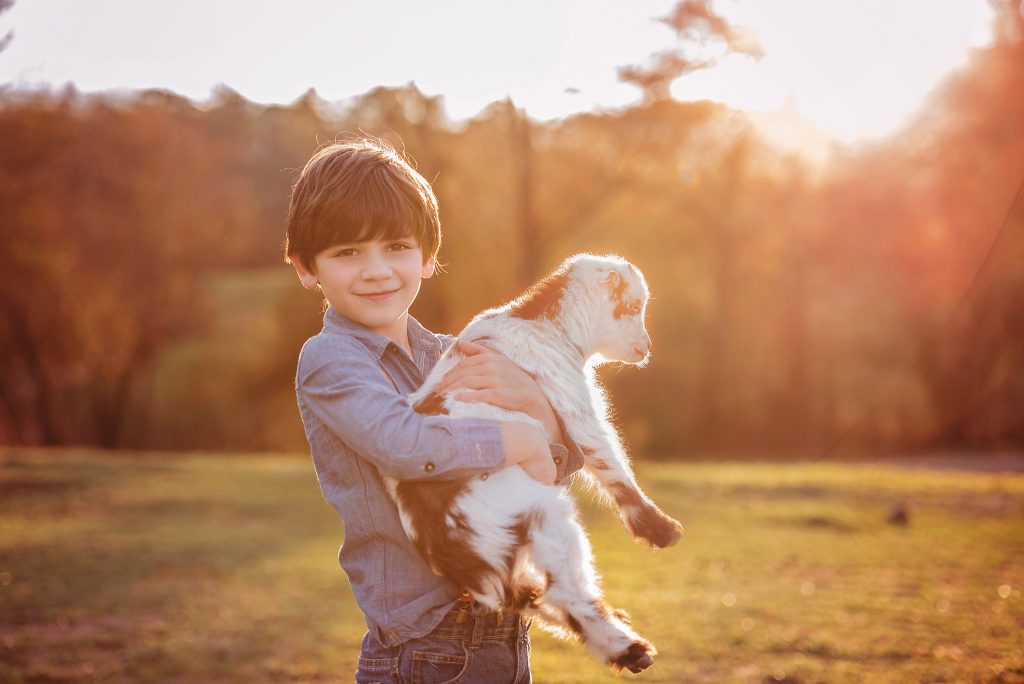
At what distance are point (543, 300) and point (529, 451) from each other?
0.78 metres

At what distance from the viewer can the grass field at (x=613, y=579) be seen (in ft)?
24.2

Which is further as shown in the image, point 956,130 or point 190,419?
point 190,419

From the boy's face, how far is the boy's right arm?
131mm

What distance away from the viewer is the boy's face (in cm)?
276

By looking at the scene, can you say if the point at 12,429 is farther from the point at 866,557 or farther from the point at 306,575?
the point at 866,557

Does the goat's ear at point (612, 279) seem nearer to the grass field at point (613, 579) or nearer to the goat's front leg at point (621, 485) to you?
the goat's front leg at point (621, 485)

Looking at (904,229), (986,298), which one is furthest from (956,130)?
(986,298)

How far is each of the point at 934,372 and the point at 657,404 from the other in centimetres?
721

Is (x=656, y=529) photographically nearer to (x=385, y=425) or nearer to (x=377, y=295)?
(x=385, y=425)

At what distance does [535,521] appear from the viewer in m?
2.65

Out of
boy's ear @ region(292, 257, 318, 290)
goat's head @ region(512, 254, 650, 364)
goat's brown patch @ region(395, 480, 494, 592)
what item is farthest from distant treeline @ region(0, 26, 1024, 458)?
goat's brown patch @ region(395, 480, 494, 592)

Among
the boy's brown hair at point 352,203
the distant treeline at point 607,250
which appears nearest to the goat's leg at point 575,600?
the boy's brown hair at point 352,203

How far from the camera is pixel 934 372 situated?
24.8m

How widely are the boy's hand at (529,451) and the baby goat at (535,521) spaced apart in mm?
30
